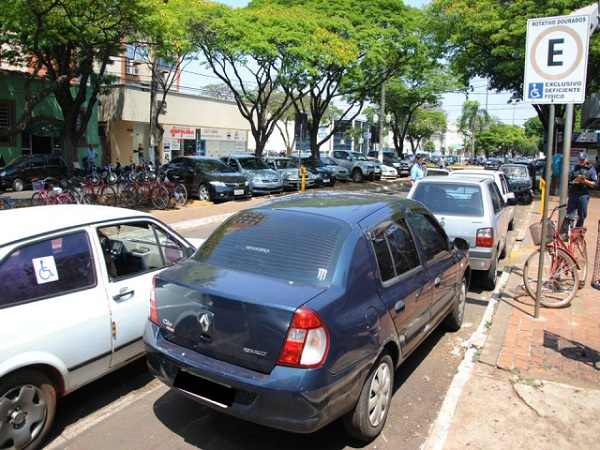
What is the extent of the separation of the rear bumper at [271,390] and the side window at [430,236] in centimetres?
175

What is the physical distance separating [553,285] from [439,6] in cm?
1872

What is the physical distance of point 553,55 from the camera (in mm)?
5449

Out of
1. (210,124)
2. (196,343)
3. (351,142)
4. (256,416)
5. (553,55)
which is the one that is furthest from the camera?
(351,142)

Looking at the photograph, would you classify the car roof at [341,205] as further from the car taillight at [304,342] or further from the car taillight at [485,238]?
the car taillight at [485,238]

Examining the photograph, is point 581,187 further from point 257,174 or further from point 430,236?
point 257,174

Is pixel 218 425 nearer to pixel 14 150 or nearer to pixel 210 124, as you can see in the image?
pixel 14 150

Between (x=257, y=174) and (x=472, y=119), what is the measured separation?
66.0 m

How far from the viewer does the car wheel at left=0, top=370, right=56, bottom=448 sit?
302 centimetres

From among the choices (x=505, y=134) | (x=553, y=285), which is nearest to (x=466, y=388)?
(x=553, y=285)

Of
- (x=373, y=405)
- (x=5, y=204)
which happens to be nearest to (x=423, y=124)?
(x=5, y=204)

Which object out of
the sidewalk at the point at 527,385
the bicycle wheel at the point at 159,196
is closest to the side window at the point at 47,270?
the sidewalk at the point at 527,385

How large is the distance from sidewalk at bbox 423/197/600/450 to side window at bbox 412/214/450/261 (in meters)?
1.11

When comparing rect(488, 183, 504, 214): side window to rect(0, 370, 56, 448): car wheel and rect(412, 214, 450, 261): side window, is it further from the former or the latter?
rect(0, 370, 56, 448): car wheel

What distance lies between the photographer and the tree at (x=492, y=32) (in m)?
19.0
